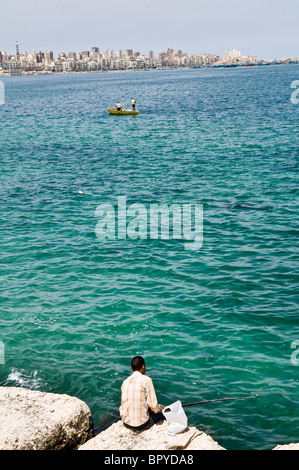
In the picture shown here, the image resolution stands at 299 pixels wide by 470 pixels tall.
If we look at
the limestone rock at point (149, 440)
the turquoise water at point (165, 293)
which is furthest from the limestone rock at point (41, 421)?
the turquoise water at point (165, 293)

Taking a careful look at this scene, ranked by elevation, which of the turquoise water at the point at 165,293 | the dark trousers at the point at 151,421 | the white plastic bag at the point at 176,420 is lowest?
the turquoise water at the point at 165,293

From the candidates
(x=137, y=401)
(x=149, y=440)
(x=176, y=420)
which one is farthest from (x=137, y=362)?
(x=149, y=440)

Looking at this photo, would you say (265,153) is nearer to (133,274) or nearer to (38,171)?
(38,171)

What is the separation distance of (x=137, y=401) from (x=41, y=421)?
184 cm

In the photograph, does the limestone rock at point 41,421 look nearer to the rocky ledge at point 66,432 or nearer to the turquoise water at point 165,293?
the rocky ledge at point 66,432

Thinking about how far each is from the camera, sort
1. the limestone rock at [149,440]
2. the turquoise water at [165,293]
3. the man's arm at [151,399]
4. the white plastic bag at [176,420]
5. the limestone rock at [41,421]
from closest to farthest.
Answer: the limestone rock at [41,421] < the limestone rock at [149,440] < the white plastic bag at [176,420] < the man's arm at [151,399] < the turquoise water at [165,293]

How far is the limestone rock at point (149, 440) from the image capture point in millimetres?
9922

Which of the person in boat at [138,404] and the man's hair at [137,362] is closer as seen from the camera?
the person in boat at [138,404]

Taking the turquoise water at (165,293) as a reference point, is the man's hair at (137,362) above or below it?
above

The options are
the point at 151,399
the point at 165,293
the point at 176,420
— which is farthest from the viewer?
the point at 165,293

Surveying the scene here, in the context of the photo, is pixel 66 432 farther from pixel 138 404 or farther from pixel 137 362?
pixel 137 362

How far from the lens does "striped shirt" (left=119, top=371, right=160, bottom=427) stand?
1050cm

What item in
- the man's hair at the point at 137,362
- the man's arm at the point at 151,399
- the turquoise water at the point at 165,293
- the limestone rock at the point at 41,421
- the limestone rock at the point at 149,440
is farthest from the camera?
the turquoise water at the point at 165,293

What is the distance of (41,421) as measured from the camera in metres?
10.2
